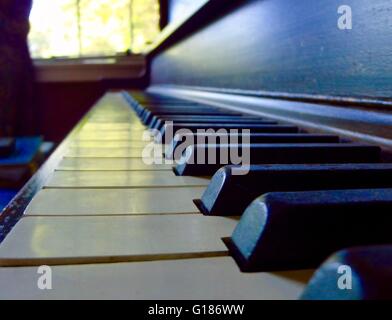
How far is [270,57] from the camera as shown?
1.22 m

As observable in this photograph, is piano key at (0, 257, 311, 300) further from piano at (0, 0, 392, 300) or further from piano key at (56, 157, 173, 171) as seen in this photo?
piano key at (56, 157, 173, 171)

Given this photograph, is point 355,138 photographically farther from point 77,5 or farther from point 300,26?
point 77,5

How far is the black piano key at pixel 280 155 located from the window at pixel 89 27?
6.20 m

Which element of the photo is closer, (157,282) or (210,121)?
(157,282)

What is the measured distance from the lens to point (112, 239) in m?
0.41

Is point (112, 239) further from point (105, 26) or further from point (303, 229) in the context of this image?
point (105, 26)

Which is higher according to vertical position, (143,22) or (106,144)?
(143,22)

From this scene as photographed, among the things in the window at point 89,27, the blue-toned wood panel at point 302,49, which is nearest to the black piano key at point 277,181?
the blue-toned wood panel at point 302,49

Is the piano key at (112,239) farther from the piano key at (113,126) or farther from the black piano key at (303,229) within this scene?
the piano key at (113,126)

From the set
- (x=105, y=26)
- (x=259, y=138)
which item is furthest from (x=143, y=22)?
(x=259, y=138)

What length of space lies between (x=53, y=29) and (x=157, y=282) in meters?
7.18

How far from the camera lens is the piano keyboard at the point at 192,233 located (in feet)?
1.06

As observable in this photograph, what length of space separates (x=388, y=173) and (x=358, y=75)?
297 mm

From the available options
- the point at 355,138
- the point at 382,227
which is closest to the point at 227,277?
the point at 382,227
